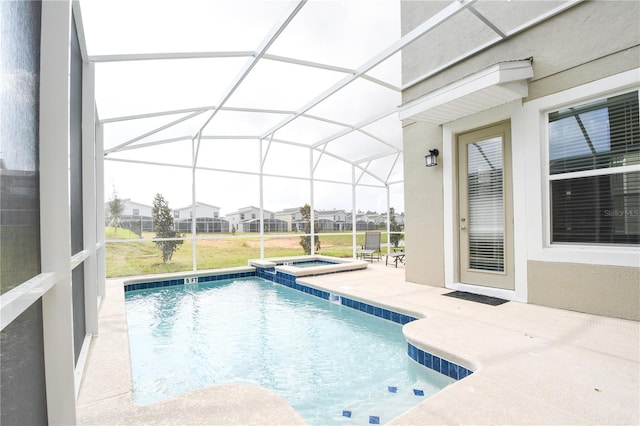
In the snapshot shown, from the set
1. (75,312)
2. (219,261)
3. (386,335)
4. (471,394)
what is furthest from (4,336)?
(219,261)

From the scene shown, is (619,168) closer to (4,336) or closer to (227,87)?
(4,336)

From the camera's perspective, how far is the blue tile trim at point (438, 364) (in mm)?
2602

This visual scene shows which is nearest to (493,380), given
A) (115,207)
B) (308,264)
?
(308,264)

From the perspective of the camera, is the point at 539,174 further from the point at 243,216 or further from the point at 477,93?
the point at 243,216

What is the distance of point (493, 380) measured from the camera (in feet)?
7.17

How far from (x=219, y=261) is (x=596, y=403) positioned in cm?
1521

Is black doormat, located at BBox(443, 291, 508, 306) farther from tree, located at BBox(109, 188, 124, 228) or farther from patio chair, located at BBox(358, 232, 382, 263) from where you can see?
tree, located at BBox(109, 188, 124, 228)

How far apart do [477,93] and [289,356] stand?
410 cm

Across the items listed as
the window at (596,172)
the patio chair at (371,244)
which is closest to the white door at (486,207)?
the window at (596,172)

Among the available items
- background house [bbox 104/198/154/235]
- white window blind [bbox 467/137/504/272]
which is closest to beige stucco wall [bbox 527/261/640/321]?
white window blind [bbox 467/137/504/272]

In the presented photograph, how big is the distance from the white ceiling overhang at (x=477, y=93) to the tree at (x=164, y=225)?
9.90m

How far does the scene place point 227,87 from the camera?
545 centimetres

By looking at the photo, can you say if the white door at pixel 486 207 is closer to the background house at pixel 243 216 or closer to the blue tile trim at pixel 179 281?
the blue tile trim at pixel 179 281

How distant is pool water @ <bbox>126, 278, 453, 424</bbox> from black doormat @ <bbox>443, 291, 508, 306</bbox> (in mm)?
1227
